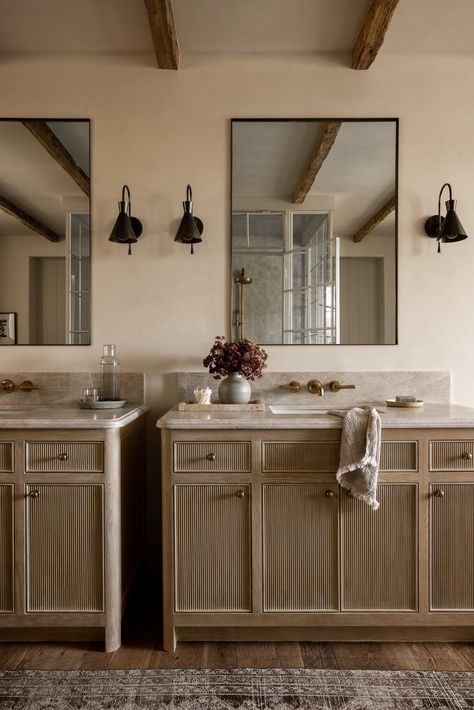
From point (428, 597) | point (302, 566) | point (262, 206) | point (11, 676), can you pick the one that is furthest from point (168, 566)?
point (262, 206)

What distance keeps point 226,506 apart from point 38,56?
2.40 metres

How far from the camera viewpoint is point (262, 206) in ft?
8.45

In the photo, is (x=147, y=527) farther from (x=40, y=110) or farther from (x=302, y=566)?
(x=40, y=110)

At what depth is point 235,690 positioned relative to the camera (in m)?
1.74

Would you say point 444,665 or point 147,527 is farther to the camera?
point 147,527

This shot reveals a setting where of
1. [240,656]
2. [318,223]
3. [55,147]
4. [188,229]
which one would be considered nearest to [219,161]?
[188,229]

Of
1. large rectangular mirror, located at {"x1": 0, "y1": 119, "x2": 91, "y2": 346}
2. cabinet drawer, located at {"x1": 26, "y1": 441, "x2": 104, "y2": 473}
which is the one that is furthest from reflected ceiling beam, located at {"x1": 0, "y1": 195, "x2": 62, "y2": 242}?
cabinet drawer, located at {"x1": 26, "y1": 441, "x2": 104, "y2": 473}

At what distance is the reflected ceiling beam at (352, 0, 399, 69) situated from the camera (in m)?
2.15

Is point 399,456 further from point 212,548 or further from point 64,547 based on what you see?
point 64,547

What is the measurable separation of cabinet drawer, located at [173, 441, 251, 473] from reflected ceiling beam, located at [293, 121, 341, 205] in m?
1.33

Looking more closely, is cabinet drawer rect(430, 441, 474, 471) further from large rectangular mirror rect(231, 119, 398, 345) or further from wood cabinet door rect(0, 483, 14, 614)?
wood cabinet door rect(0, 483, 14, 614)

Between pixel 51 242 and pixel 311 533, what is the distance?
6.10 feet

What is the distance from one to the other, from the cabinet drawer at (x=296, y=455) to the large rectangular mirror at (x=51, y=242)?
118 centimetres

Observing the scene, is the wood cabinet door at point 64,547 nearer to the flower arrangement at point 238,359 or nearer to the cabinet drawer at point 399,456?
the flower arrangement at point 238,359
